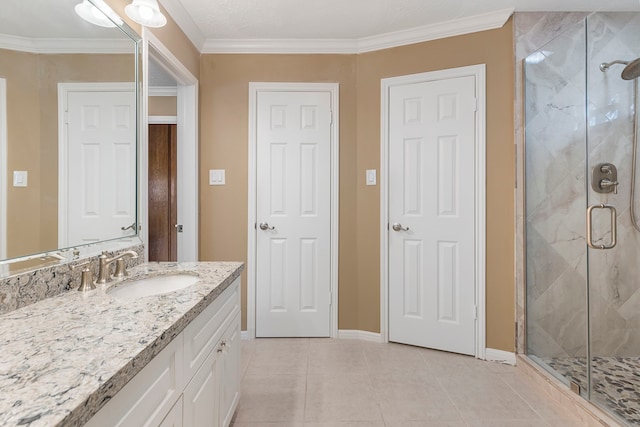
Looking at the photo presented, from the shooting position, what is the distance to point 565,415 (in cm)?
161

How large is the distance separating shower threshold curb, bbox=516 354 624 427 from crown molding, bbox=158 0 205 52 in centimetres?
321

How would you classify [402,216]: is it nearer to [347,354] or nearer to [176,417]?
[347,354]

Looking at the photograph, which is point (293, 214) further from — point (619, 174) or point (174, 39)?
point (619, 174)

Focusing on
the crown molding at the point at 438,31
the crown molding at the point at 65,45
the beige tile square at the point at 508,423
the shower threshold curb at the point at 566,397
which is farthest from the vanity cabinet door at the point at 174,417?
the crown molding at the point at 438,31

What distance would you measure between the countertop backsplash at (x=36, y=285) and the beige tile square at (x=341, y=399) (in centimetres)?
Result: 126

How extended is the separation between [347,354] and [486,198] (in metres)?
1.50

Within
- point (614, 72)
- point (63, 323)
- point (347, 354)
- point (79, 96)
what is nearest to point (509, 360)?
point (347, 354)

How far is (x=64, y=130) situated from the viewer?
1157 millimetres

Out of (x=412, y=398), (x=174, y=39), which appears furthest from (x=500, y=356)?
(x=174, y=39)

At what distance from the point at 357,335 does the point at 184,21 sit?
8.71ft

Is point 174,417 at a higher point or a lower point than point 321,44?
lower

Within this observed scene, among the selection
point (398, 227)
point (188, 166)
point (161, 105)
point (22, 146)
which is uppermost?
point (161, 105)

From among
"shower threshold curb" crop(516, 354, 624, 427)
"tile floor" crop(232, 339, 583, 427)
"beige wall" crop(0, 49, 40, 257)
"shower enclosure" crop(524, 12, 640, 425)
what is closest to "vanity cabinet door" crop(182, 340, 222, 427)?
"tile floor" crop(232, 339, 583, 427)

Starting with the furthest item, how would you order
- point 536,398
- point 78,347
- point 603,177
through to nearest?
point 603,177, point 536,398, point 78,347
